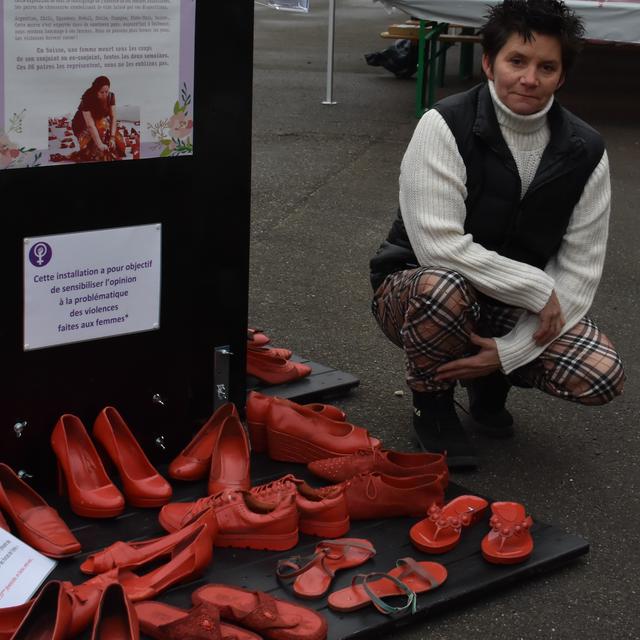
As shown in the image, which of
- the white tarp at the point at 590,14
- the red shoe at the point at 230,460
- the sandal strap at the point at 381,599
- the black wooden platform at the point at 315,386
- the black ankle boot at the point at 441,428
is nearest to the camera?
the sandal strap at the point at 381,599

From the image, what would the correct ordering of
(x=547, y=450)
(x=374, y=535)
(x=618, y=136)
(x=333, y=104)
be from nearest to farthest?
(x=374, y=535), (x=547, y=450), (x=618, y=136), (x=333, y=104)

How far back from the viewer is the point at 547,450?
3.64 m

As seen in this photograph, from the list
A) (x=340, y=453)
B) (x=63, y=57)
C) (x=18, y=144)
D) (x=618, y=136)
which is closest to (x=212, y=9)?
(x=63, y=57)

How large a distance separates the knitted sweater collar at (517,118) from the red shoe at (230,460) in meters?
1.16

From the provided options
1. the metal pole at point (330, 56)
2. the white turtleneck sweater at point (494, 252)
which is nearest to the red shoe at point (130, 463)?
the white turtleneck sweater at point (494, 252)

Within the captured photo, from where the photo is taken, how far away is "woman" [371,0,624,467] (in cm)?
324

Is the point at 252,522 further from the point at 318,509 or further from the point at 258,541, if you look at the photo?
the point at 318,509

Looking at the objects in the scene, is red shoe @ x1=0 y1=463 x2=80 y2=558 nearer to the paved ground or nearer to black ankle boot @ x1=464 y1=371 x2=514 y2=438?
the paved ground

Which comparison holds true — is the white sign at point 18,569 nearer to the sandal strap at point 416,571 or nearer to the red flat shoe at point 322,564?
the red flat shoe at point 322,564

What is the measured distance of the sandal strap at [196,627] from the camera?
2.40m

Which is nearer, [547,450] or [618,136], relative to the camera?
[547,450]

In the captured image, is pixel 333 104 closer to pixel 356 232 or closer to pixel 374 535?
pixel 356 232

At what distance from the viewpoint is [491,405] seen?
374 cm

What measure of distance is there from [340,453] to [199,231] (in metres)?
0.75
